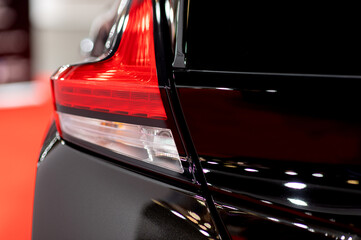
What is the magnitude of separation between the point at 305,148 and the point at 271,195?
0.09 metres

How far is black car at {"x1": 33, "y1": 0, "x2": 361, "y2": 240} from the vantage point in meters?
0.46

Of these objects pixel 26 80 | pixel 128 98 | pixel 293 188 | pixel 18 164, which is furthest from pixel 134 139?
pixel 26 80

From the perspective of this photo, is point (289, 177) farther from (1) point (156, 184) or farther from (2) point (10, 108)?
(2) point (10, 108)

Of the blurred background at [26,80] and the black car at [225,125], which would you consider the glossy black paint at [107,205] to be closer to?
the black car at [225,125]

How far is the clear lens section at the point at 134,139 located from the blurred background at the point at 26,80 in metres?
1.17

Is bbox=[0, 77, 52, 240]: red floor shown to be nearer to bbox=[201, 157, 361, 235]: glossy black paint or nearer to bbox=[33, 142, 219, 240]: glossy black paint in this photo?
bbox=[33, 142, 219, 240]: glossy black paint

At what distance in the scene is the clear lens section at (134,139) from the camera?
0.55 m

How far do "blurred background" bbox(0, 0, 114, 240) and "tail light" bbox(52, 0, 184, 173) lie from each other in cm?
119

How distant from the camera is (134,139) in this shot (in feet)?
1.92

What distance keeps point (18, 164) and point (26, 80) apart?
12.8ft

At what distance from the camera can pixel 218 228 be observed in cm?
50

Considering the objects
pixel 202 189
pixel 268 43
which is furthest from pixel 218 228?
pixel 268 43

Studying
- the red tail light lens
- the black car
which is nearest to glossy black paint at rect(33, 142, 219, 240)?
the black car

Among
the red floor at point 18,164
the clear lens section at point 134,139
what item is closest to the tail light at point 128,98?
the clear lens section at point 134,139
